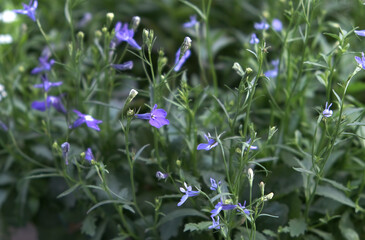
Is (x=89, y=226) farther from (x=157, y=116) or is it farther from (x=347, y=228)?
(x=347, y=228)

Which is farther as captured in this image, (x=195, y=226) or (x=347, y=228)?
(x=347, y=228)

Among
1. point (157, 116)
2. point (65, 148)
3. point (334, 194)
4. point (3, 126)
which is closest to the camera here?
point (157, 116)

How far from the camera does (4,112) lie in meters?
2.08

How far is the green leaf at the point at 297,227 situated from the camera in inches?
62.6

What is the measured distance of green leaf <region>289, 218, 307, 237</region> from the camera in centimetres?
159

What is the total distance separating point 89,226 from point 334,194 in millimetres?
867

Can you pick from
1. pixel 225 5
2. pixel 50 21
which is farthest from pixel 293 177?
pixel 50 21

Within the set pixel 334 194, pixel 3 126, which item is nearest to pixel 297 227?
pixel 334 194

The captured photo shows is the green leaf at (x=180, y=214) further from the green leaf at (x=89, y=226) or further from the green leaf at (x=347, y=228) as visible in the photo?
the green leaf at (x=347, y=228)

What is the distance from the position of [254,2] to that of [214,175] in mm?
1653

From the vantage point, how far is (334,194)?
1.67m

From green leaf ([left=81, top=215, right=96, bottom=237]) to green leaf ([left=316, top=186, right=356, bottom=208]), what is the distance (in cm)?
79

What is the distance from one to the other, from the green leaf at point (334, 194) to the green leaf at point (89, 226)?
79 cm

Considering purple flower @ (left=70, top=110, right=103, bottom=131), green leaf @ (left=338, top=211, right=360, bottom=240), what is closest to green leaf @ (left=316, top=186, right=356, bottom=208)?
green leaf @ (left=338, top=211, right=360, bottom=240)
